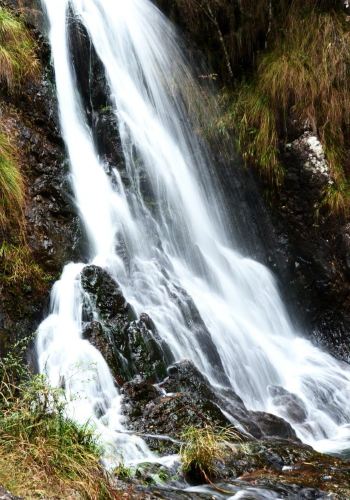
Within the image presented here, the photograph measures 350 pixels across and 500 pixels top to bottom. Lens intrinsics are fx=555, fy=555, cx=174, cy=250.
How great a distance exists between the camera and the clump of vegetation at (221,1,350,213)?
31.3 feet

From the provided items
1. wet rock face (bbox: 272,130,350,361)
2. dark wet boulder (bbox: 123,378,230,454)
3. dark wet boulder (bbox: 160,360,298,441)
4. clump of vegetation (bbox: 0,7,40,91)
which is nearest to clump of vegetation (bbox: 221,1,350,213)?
wet rock face (bbox: 272,130,350,361)

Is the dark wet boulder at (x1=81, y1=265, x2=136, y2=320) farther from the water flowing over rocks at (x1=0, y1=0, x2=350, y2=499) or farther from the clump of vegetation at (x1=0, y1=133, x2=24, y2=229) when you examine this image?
the clump of vegetation at (x1=0, y1=133, x2=24, y2=229)

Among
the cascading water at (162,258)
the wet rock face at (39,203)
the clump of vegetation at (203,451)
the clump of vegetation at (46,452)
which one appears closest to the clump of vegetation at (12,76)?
the wet rock face at (39,203)

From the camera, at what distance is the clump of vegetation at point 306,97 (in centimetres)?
955

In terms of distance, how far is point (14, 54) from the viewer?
27.3 ft

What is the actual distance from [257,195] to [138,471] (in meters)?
6.62

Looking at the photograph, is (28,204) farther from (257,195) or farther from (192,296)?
(257,195)

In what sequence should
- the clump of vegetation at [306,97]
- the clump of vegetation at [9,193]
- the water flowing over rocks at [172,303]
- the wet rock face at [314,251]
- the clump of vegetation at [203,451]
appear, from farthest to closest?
the clump of vegetation at [306,97], the wet rock face at [314,251], the clump of vegetation at [9,193], the water flowing over rocks at [172,303], the clump of vegetation at [203,451]

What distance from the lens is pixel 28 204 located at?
722 centimetres

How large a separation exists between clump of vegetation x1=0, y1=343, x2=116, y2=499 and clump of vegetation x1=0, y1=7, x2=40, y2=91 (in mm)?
5299

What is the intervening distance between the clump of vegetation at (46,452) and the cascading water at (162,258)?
861mm

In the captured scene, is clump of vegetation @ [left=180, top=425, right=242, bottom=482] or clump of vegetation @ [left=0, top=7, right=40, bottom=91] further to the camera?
clump of vegetation @ [left=0, top=7, right=40, bottom=91]

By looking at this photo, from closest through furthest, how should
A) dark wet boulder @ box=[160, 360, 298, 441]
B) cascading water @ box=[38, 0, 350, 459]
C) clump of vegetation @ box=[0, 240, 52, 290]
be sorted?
dark wet boulder @ box=[160, 360, 298, 441], cascading water @ box=[38, 0, 350, 459], clump of vegetation @ box=[0, 240, 52, 290]

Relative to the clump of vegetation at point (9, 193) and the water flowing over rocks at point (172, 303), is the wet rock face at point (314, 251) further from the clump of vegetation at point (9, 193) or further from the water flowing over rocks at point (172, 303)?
the clump of vegetation at point (9, 193)
